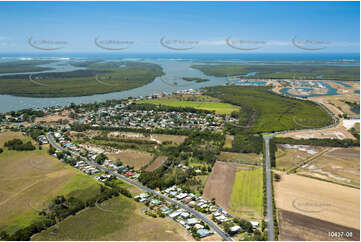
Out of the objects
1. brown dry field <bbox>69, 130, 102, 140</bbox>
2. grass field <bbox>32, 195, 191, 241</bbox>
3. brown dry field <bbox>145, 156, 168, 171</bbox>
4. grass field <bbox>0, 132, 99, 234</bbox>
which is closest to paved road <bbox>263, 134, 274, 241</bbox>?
grass field <bbox>32, 195, 191, 241</bbox>

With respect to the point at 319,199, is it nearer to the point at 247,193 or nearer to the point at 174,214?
the point at 247,193

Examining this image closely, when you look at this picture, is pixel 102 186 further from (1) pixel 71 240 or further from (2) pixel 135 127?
(2) pixel 135 127

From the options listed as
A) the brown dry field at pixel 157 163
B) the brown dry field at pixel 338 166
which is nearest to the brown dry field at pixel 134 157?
the brown dry field at pixel 157 163

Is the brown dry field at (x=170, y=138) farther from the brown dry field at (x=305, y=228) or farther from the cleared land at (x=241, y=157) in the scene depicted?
the brown dry field at (x=305, y=228)

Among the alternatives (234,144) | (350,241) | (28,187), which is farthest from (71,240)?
(234,144)

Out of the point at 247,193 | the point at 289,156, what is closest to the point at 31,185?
the point at 247,193

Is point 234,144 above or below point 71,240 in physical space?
above
